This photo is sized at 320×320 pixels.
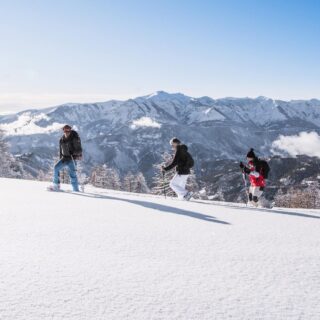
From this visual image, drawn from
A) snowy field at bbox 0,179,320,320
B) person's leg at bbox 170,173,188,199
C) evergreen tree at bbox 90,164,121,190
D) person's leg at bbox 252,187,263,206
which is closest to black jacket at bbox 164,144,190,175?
person's leg at bbox 170,173,188,199

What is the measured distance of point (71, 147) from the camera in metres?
14.6

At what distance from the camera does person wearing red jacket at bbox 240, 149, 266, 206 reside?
13.6 meters

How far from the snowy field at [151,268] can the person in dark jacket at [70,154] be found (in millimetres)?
5898

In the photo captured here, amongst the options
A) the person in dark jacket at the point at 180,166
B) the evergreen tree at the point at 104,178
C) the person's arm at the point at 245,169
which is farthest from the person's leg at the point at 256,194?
the evergreen tree at the point at 104,178

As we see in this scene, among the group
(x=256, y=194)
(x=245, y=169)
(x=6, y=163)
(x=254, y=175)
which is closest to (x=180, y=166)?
(x=245, y=169)

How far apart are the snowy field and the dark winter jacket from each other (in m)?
6.14

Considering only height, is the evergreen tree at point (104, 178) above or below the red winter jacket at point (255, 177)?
below

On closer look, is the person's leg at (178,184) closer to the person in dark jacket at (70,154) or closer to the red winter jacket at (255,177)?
the red winter jacket at (255,177)

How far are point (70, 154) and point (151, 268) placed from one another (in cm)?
1046

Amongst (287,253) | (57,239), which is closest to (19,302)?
(57,239)

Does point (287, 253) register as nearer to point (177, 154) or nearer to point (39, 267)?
point (39, 267)

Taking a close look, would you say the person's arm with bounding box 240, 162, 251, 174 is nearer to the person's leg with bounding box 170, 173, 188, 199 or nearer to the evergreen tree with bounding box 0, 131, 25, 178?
the person's leg with bounding box 170, 173, 188, 199

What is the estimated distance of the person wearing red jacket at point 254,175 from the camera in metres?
13.6

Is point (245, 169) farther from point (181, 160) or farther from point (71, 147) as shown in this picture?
point (71, 147)
